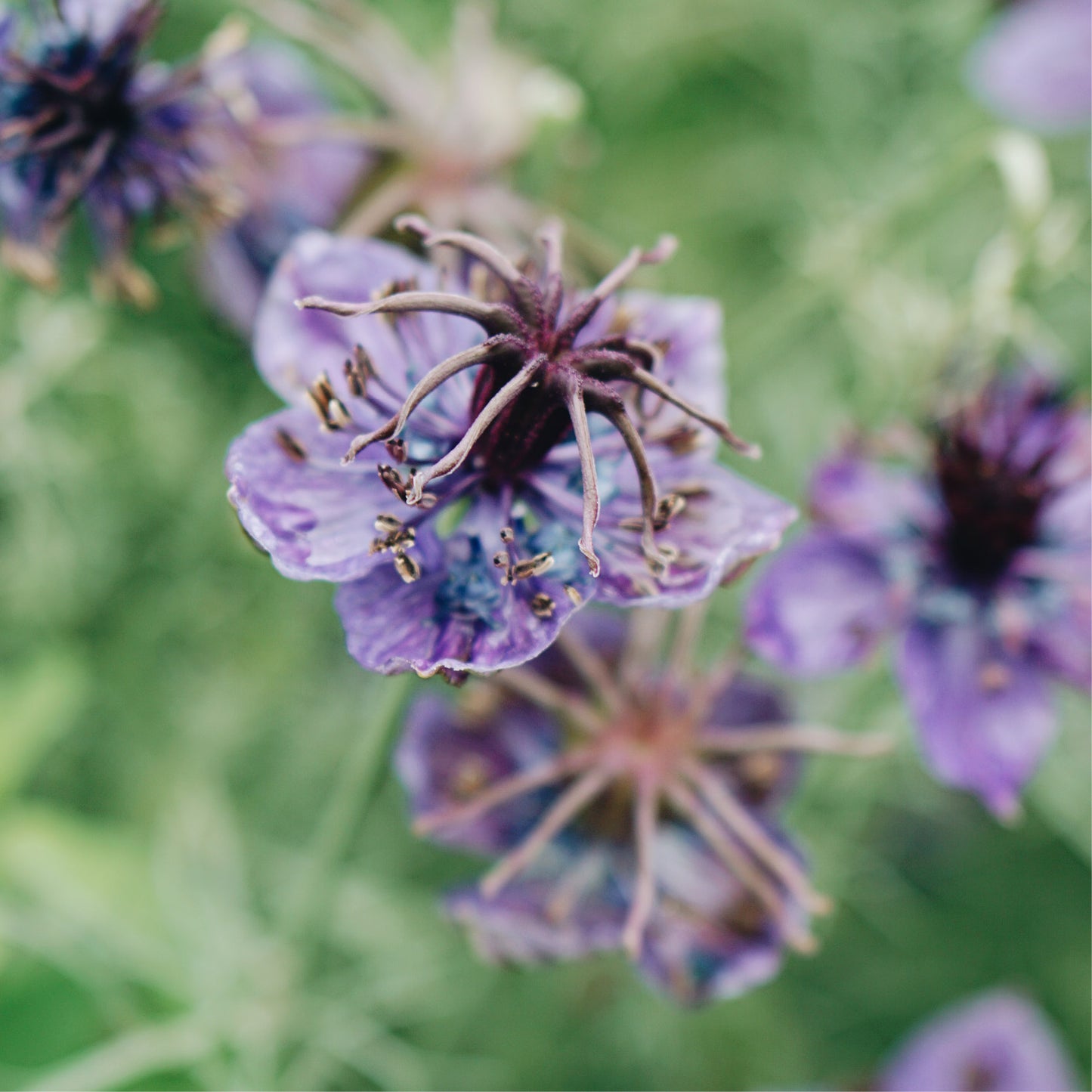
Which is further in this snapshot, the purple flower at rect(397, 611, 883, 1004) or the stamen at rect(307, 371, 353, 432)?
the purple flower at rect(397, 611, 883, 1004)

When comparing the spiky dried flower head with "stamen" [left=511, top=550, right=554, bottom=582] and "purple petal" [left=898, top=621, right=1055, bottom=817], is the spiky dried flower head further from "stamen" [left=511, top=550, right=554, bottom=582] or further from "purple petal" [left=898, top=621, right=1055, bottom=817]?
"purple petal" [left=898, top=621, right=1055, bottom=817]

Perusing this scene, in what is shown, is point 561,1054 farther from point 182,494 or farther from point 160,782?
point 182,494

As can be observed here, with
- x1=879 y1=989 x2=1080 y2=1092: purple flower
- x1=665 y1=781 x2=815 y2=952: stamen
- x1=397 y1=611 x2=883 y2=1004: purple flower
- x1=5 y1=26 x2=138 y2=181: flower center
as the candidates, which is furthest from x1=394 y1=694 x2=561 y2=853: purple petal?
x1=879 y1=989 x2=1080 y2=1092: purple flower

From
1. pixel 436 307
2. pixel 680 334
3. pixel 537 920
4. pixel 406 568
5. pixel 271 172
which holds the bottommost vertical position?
pixel 537 920

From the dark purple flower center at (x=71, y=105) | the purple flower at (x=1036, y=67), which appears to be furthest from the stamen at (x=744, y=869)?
the purple flower at (x=1036, y=67)

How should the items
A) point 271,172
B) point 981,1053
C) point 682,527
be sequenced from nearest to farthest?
point 682,527 < point 271,172 < point 981,1053

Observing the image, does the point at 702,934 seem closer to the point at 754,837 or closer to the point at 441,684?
the point at 754,837

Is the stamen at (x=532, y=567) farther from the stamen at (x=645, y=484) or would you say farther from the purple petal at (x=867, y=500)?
the purple petal at (x=867, y=500)

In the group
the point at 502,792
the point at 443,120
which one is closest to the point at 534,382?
the point at 502,792
